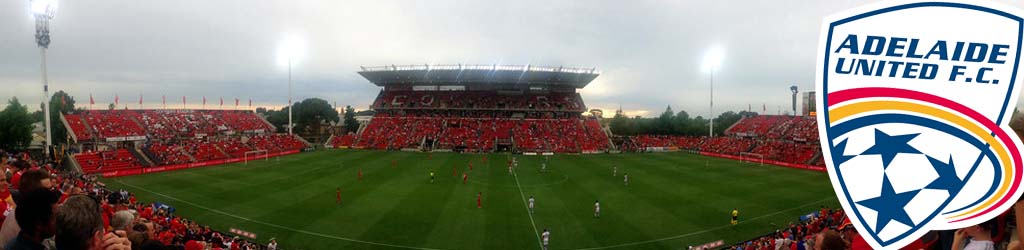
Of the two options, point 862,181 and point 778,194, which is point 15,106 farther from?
point 778,194

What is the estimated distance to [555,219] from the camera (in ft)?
59.1

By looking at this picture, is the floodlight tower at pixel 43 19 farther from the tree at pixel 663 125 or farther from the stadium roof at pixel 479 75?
the tree at pixel 663 125

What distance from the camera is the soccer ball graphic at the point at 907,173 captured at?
68.6 inches

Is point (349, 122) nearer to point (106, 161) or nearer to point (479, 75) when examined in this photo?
point (479, 75)

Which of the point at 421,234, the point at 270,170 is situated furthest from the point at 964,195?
the point at 270,170

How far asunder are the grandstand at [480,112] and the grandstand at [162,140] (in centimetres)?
1035

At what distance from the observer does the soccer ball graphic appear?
5.71 feet

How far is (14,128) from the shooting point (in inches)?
1331

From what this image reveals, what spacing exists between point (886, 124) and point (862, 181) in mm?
285

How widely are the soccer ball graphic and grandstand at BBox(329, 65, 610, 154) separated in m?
48.5

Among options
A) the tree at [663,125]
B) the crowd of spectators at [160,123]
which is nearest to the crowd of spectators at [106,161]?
the crowd of spectators at [160,123]

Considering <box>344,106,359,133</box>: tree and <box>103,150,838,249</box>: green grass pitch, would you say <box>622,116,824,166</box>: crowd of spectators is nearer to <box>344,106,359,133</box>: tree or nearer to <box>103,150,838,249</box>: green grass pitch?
<box>103,150,838,249</box>: green grass pitch

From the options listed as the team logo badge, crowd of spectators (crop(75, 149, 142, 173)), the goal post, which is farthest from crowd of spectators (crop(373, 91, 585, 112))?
the team logo badge

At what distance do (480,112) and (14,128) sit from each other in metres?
46.3
